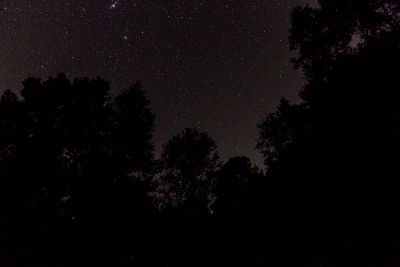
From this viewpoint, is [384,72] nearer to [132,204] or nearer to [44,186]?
[132,204]

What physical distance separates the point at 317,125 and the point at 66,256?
38.5 ft

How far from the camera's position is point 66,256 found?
685 inches

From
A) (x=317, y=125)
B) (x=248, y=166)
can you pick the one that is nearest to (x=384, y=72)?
(x=317, y=125)

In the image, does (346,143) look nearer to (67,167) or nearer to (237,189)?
(67,167)

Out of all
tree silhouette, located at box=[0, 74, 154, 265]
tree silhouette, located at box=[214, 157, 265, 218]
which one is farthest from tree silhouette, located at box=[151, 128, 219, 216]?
tree silhouette, located at box=[0, 74, 154, 265]

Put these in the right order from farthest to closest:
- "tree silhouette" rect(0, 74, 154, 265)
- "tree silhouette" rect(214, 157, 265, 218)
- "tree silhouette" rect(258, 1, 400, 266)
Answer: "tree silhouette" rect(214, 157, 265, 218)
"tree silhouette" rect(0, 74, 154, 265)
"tree silhouette" rect(258, 1, 400, 266)

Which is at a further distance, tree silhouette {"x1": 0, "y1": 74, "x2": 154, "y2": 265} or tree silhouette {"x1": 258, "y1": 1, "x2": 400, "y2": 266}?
tree silhouette {"x1": 0, "y1": 74, "x2": 154, "y2": 265}

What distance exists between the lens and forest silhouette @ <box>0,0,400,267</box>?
15.2 m

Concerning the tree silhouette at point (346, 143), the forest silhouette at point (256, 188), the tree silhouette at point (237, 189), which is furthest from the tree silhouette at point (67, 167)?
the tree silhouette at point (346, 143)

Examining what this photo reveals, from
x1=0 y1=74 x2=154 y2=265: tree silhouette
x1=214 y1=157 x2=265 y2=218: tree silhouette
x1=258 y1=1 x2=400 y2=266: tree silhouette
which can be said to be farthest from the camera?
x1=214 y1=157 x2=265 y2=218: tree silhouette

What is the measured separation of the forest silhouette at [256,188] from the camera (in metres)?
15.2

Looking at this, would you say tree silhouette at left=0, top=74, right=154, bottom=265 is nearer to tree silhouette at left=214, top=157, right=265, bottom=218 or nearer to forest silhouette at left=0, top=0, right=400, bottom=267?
forest silhouette at left=0, top=0, right=400, bottom=267

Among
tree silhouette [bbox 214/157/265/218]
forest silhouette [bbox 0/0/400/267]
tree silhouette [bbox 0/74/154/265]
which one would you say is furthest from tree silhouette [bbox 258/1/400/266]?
tree silhouette [bbox 0/74/154/265]

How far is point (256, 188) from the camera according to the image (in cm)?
2622
